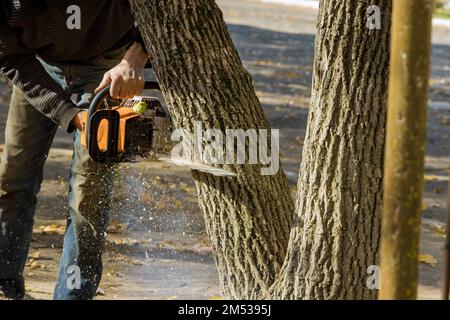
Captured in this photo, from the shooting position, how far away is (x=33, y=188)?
16.7 feet

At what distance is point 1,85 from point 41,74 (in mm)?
7039

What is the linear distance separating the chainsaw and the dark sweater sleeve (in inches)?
5.7

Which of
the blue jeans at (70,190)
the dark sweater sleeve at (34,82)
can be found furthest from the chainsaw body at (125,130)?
the blue jeans at (70,190)

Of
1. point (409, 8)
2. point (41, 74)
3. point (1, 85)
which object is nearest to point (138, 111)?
point (41, 74)

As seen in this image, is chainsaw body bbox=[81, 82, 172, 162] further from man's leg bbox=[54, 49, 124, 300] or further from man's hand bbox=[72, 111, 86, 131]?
man's leg bbox=[54, 49, 124, 300]

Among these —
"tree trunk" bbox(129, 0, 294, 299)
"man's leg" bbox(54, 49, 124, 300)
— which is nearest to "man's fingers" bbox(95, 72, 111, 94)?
"man's leg" bbox(54, 49, 124, 300)

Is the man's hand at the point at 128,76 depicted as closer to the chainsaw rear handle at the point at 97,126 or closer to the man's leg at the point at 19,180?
the chainsaw rear handle at the point at 97,126

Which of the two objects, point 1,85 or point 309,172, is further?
point 1,85

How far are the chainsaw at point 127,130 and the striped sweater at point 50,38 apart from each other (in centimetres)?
23

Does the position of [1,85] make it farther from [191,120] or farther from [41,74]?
[191,120]

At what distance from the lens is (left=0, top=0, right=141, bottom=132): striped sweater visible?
4699 mm

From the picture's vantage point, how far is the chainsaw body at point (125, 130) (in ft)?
14.6

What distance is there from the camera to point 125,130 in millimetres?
4457

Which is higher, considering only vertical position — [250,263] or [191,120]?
[191,120]
